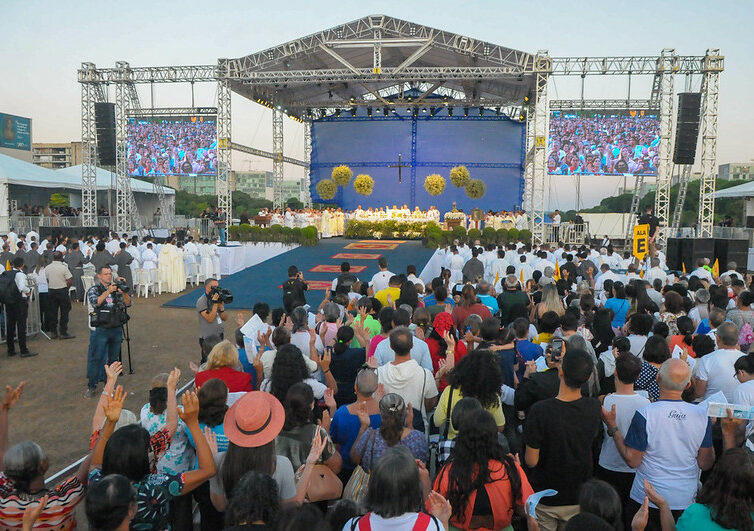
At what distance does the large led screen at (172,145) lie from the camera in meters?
23.6

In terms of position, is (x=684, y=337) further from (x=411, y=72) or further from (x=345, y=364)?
(x=411, y=72)

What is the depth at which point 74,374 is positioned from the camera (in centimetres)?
833

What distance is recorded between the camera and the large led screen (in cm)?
2356

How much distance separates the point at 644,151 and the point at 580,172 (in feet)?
7.64

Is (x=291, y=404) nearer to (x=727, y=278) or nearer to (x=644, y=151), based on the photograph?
(x=727, y=278)

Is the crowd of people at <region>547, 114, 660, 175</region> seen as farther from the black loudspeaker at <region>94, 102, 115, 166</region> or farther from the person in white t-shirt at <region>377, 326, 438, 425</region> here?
the person in white t-shirt at <region>377, 326, 438, 425</region>

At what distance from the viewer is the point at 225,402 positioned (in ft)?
10.8

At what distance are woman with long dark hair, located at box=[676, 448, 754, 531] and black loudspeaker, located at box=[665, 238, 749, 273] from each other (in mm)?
13633

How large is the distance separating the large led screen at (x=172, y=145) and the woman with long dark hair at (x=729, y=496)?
911 inches

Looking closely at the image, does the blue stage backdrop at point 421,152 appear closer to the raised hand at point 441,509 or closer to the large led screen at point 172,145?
the large led screen at point 172,145

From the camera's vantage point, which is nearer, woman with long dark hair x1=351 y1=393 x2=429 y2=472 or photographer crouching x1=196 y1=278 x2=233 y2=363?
woman with long dark hair x1=351 y1=393 x2=429 y2=472

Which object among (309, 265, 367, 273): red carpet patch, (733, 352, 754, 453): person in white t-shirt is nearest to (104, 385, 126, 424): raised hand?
(733, 352, 754, 453): person in white t-shirt

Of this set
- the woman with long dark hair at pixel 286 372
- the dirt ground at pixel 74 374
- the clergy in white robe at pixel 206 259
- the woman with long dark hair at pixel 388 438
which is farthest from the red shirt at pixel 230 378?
the clergy in white robe at pixel 206 259

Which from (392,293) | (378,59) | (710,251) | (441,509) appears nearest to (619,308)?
(392,293)
